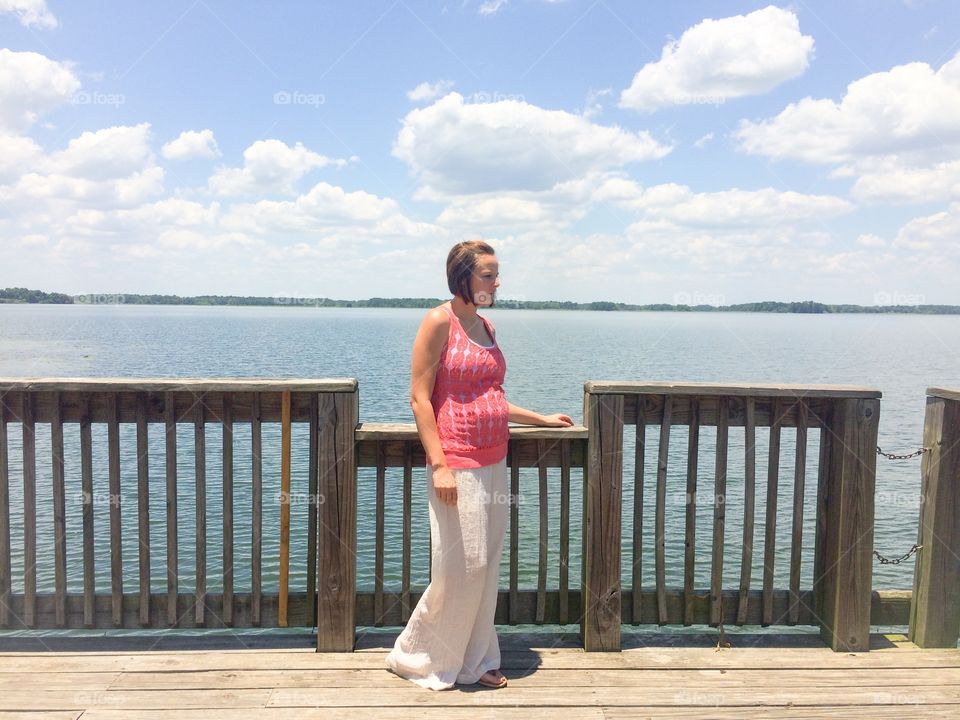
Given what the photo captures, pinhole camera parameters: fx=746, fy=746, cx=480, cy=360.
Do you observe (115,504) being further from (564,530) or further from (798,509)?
(798,509)

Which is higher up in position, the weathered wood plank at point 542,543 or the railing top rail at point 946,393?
the railing top rail at point 946,393

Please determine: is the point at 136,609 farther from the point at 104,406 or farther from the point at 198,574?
the point at 104,406

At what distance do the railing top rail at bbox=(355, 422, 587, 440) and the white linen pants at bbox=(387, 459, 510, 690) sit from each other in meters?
0.33

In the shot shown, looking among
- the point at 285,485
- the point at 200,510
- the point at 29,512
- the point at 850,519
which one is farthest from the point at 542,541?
the point at 29,512

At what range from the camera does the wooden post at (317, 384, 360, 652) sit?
138 inches

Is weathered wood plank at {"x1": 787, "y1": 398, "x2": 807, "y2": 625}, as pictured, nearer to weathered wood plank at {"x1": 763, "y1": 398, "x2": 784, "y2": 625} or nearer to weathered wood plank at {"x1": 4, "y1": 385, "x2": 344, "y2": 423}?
weathered wood plank at {"x1": 763, "y1": 398, "x2": 784, "y2": 625}

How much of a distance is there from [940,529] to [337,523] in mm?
2985

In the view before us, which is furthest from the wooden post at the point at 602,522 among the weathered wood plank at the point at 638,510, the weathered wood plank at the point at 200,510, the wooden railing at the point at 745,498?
the weathered wood plank at the point at 200,510

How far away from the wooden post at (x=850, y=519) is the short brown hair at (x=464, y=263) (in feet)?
6.43

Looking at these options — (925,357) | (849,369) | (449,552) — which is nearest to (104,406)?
(449,552)

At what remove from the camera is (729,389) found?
364 cm

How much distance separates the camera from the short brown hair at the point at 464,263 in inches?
127

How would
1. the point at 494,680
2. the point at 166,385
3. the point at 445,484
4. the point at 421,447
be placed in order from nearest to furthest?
the point at 445,484
the point at 494,680
the point at 166,385
the point at 421,447

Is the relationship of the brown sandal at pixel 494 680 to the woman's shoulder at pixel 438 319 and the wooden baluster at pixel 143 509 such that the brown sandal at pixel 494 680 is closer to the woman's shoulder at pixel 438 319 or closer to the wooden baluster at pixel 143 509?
the woman's shoulder at pixel 438 319
